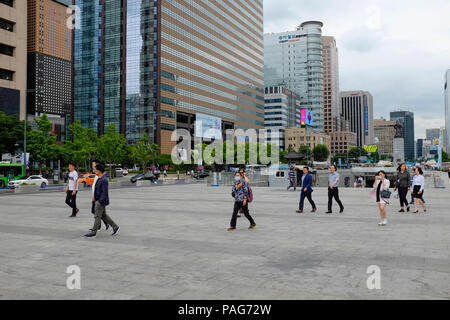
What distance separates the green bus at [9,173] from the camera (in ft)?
121

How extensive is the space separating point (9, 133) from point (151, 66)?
53548mm

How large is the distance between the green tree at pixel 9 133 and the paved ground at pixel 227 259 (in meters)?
36.4

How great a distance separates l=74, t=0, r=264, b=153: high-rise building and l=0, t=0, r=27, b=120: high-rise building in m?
40.4

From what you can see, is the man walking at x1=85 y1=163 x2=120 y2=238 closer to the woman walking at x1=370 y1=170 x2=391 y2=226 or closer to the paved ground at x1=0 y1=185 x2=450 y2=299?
the paved ground at x1=0 y1=185 x2=450 y2=299

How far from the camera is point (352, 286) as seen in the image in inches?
209

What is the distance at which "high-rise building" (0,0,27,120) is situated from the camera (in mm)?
50750

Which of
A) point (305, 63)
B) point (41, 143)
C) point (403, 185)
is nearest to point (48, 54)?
point (305, 63)

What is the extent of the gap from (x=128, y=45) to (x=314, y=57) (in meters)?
119

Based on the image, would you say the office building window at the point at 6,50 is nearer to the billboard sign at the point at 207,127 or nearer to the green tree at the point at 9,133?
the green tree at the point at 9,133

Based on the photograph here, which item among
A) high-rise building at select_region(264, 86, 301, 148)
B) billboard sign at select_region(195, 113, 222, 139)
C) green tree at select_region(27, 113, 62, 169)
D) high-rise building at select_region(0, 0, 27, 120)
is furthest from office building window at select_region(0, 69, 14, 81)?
high-rise building at select_region(264, 86, 301, 148)

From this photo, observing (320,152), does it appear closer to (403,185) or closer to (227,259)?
(403,185)

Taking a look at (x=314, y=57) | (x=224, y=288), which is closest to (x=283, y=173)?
(x=224, y=288)

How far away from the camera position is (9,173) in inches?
1502
